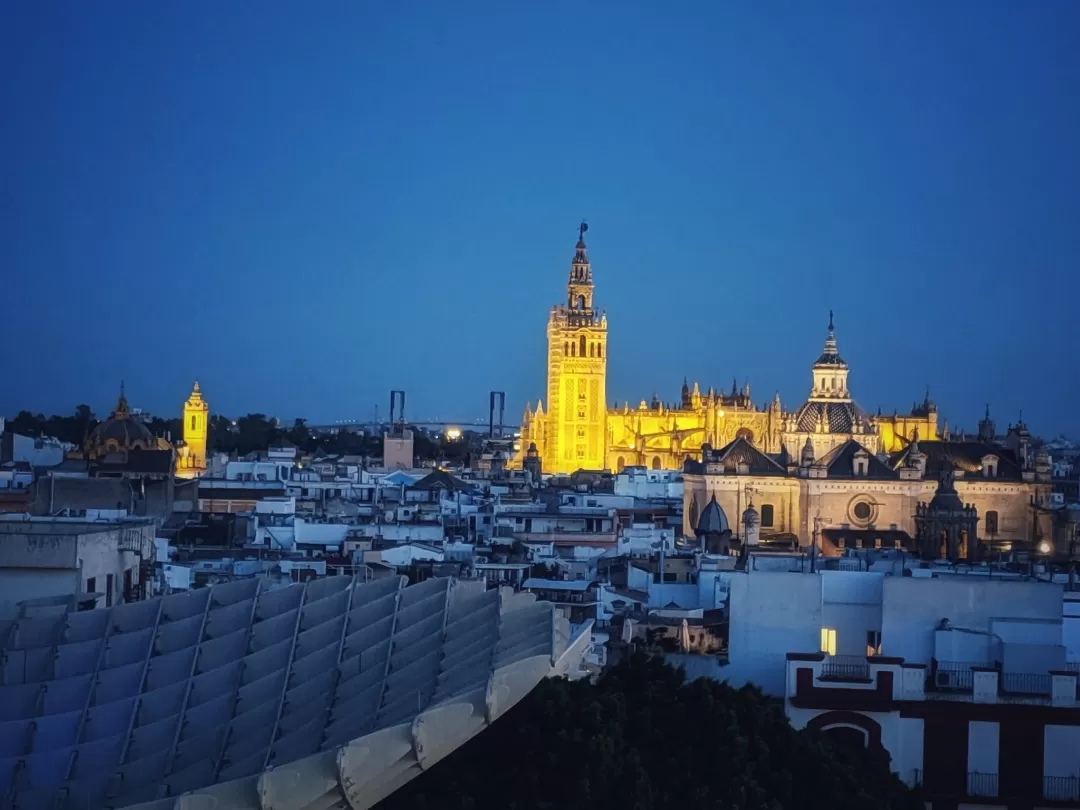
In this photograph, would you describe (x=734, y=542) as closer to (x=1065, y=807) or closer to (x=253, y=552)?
(x=253, y=552)

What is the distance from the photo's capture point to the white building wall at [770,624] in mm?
21406

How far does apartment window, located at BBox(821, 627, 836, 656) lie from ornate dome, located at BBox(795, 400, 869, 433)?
2154 inches

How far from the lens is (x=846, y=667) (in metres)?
20.3

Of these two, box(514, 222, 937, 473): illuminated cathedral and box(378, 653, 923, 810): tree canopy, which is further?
box(514, 222, 937, 473): illuminated cathedral

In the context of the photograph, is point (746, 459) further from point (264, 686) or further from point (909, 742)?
point (264, 686)

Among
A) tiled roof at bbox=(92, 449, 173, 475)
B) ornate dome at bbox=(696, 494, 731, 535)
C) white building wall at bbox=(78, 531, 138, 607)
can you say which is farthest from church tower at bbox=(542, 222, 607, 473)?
white building wall at bbox=(78, 531, 138, 607)

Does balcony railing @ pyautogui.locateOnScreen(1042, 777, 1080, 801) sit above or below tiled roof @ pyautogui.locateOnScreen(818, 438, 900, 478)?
below

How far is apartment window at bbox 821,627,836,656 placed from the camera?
21.5 m

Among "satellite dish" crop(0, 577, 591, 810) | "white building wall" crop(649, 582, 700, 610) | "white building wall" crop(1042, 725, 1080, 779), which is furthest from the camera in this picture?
"white building wall" crop(649, 582, 700, 610)

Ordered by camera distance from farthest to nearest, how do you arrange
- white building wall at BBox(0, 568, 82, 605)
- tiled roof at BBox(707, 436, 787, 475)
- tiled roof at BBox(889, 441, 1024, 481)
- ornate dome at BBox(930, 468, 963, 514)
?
1. tiled roof at BBox(889, 441, 1024, 481)
2. tiled roof at BBox(707, 436, 787, 475)
3. ornate dome at BBox(930, 468, 963, 514)
4. white building wall at BBox(0, 568, 82, 605)

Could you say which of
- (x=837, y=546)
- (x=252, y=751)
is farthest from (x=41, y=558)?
(x=837, y=546)

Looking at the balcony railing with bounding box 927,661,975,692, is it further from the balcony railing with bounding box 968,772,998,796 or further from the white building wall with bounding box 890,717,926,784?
the balcony railing with bounding box 968,772,998,796

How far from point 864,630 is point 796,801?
633 cm

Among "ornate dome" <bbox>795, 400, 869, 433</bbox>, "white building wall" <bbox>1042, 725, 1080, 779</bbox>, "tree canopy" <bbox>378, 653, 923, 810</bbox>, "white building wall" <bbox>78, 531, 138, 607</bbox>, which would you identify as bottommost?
"white building wall" <bbox>1042, 725, 1080, 779</bbox>
